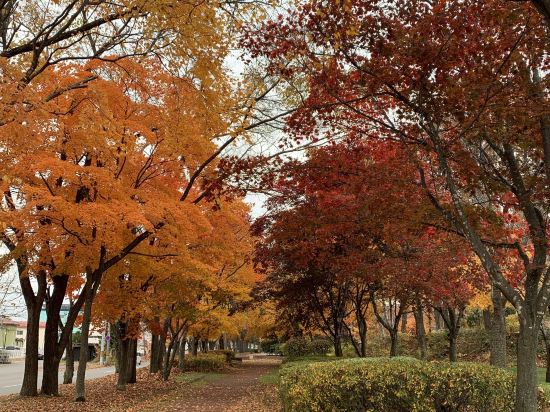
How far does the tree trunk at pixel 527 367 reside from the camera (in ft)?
18.2

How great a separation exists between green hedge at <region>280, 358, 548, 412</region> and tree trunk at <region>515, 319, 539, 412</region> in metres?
1.22

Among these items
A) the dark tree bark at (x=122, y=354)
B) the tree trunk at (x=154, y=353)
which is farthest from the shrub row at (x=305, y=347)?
the dark tree bark at (x=122, y=354)

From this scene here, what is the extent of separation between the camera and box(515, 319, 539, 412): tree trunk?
5.55 meters

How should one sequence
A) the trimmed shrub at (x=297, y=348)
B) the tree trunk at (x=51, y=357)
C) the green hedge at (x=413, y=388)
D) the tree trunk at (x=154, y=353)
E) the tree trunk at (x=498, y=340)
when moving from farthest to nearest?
1. the trimmed shrub at (x=297, y=348)
2. the tree trunk at (x=154, y=353)
3. the tree trunk at (x=51, y=357)
4. the tree trunk at (x=498, y=340)
5. the green hedge at (x=413, y=388)

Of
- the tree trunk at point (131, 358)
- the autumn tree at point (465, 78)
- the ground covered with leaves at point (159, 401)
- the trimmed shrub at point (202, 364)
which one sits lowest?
the trimmed shrub at point (202, 364)

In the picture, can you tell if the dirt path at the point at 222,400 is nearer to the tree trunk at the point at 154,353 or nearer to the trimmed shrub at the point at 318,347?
the tree trunk at the point at 154,353

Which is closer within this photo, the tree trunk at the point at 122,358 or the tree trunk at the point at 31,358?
the tree trunk at the point at 31,358

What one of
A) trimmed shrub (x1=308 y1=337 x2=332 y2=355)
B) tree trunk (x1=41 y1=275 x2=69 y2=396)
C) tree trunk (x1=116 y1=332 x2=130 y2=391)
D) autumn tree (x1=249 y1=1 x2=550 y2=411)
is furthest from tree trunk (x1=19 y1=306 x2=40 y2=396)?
trimmed shrub (x1=308 y1=337 x2=332 y2=355)

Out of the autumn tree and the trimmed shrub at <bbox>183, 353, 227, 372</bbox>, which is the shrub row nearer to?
the trimmed shrub at <bbox>183, 353, 227, 372</bbox>

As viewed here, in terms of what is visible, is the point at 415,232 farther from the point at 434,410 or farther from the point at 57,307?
the point at 57,307

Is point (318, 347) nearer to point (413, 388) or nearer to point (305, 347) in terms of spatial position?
point (305, 347)

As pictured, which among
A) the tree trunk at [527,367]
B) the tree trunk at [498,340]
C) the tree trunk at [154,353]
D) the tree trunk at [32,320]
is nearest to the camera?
the tree trunk at [527,367]

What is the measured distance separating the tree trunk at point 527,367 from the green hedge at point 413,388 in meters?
1.22

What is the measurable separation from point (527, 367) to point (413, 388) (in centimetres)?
173
